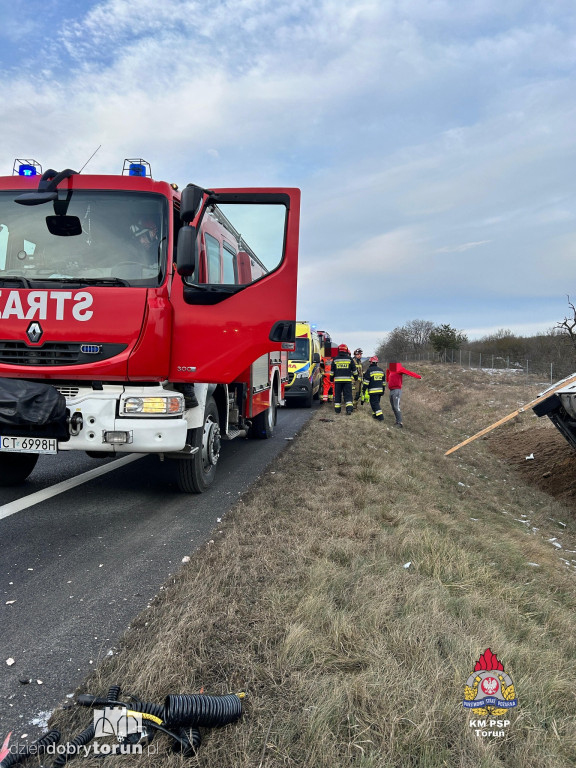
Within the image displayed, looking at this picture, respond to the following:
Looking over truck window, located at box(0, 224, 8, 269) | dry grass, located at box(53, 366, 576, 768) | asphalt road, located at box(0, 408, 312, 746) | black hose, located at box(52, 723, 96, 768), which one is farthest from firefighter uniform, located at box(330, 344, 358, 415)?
black hose, located at box(52, 723, 96, 768)

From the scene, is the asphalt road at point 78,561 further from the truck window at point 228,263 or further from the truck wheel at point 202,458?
the truck window at point 228,263

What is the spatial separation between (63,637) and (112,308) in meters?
2.49

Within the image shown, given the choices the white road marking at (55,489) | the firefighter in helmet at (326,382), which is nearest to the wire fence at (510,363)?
the firefighter in helmet at (326,382)

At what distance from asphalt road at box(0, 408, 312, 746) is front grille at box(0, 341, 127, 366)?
126 cm

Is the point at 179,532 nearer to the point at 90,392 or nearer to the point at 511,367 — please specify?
the point at 90,392

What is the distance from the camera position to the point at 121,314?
13.5 feet

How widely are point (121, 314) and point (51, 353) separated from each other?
0.64 metres

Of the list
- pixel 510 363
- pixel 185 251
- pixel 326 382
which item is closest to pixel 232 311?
pixel 185 251

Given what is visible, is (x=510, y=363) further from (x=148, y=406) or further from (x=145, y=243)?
(x=148, y=406)

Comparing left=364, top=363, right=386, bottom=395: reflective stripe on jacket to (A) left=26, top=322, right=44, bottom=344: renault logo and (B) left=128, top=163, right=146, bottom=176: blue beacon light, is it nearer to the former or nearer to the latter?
(B) left=128, top=163, right=146, bottom=176: blue beacon light

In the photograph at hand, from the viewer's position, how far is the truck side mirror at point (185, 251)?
13.7 ft

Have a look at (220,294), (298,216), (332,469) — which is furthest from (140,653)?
(332,469)

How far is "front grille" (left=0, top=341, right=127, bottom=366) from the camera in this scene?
411 cm

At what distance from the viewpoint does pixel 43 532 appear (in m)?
3.84
